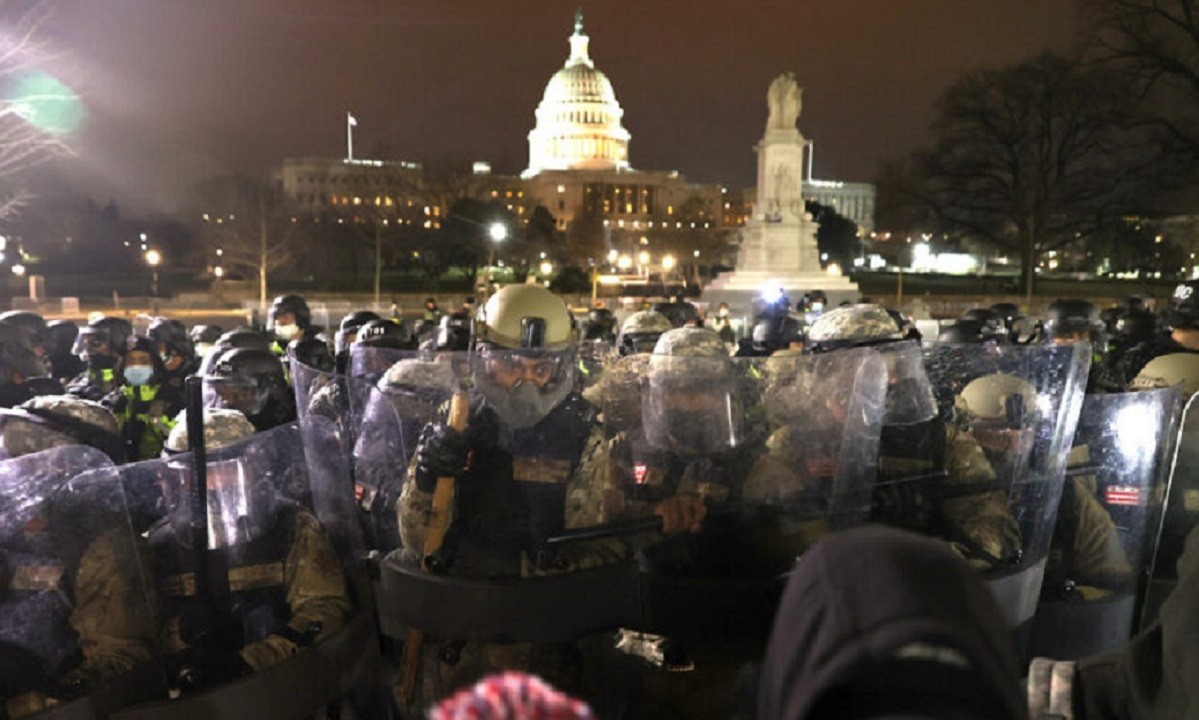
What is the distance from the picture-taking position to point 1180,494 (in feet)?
11.1

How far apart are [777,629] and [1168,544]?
9.44 feet

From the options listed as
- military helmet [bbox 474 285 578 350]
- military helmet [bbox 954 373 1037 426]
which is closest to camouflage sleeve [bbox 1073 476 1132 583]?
military helmet [bbox 954 373 1037 426]

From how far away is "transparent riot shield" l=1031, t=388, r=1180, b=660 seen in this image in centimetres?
334

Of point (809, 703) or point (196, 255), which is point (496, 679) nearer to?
point (809, 703)

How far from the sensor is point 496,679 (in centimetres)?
111

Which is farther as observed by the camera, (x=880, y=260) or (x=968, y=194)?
(x=880, y=260)

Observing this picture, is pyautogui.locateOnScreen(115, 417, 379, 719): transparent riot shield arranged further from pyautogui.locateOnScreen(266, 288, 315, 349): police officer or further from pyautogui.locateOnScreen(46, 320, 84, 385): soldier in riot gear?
pyautogui.locateOnScreen(46, 320, 84, 385): soldier in riot gear

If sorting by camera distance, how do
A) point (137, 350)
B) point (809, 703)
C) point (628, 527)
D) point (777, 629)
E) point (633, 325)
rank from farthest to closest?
point (633, 325) < point (137, 350) < point (628, 527) < point (777, 629) < point (809, 703)

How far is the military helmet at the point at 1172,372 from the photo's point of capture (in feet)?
17.7

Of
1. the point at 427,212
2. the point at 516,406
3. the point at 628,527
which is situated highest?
the point at 427,212

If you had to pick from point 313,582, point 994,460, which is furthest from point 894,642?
point 994,460

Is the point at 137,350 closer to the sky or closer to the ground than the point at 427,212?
closer to the ground

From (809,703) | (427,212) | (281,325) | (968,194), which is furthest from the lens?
(427,212)

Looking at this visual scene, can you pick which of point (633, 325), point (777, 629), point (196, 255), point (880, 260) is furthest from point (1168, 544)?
point (880, 260)
